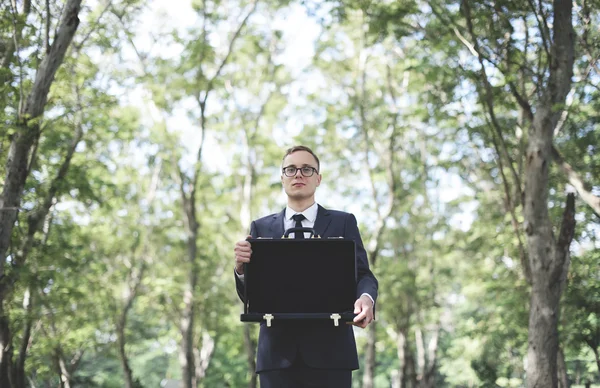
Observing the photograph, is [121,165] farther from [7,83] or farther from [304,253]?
[304,253]

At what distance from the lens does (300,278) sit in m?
2.84

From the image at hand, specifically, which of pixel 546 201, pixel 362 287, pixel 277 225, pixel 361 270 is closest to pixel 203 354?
pixel 546 201

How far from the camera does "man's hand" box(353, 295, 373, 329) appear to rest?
2.73 meters

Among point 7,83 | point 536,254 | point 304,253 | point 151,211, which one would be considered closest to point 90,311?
point 151,211

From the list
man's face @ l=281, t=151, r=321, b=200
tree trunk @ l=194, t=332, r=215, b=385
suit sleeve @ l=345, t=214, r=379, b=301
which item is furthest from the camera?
tree trunk @ l=194, t=332, r=215, b=385

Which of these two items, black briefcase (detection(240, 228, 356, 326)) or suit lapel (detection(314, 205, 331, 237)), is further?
suit lapel (detection(314, 205, 331, 237))

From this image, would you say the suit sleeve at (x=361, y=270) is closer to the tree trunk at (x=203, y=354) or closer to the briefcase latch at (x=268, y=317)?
the briefcase latch at (x=268, y=317)

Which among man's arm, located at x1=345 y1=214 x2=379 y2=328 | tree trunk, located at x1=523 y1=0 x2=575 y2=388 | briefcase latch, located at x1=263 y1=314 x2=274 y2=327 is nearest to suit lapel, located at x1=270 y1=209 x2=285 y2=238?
man's arm, located at x1=345 y1=214 x2=379 y2=328

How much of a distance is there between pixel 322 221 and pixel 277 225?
248mm

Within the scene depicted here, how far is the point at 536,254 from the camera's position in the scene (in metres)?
9.93

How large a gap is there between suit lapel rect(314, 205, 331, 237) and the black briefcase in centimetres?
40

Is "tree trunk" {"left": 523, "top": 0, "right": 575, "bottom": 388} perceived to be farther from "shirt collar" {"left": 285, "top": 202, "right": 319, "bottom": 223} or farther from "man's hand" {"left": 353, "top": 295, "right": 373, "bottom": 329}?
"man's hand" {"left": 353, "top": 295, "right": 373, "bottom": 329}

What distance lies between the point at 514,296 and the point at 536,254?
6.74m

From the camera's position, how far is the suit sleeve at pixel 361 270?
305cm
